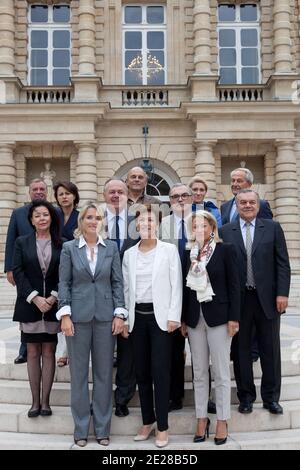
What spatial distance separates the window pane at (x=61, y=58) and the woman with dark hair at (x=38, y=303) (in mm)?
16877

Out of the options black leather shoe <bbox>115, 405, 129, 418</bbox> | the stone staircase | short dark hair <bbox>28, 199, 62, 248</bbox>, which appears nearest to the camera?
the stone staircase

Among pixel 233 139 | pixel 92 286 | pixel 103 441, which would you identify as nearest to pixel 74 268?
pixel 92 286

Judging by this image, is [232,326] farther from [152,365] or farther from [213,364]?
[152,365]

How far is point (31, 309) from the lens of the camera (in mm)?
5297

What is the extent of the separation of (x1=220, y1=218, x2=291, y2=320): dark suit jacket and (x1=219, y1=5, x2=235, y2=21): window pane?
57.8ft

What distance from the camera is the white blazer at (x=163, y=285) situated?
4953 mm

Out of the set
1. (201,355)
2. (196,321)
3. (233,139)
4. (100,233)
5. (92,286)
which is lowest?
(201,355)

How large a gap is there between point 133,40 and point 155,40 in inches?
34.0

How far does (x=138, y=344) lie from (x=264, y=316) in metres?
1.34

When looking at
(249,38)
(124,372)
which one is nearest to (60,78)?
(249,38)

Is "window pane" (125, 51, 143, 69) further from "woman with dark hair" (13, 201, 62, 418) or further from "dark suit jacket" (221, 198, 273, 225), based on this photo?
"woman with dark hair" (13, 201, 62, 418)

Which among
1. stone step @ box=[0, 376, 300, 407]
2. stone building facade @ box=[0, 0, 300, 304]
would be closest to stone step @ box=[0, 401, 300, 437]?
stone step @ box=[0, 376, 300, 407]

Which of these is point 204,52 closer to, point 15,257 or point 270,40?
point 270,40

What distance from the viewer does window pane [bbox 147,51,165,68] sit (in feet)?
68.6
